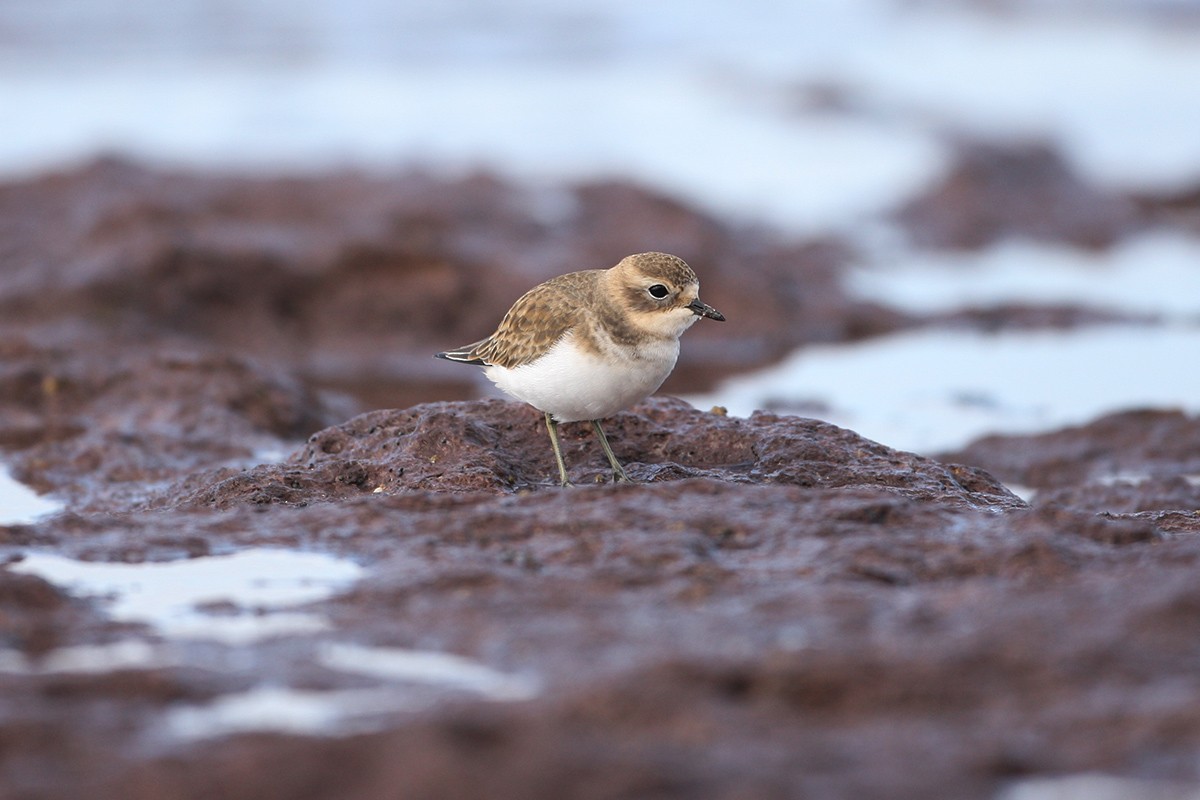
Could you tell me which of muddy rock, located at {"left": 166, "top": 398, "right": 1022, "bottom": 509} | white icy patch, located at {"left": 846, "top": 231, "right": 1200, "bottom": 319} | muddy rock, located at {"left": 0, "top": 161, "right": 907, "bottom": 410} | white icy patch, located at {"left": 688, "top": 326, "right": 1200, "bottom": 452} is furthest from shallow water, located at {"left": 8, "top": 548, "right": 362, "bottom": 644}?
white icy patch, located at {"left": 846, "top": 231, "right": 1200, "bottom": 319}

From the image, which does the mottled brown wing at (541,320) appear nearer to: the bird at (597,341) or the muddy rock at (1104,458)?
the bird at (597,341)

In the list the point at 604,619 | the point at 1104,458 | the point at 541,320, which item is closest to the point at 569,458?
the point at 541,320

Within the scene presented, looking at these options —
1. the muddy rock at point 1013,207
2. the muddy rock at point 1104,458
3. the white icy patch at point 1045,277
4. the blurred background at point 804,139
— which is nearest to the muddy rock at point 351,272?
the blurred background at point 804,139

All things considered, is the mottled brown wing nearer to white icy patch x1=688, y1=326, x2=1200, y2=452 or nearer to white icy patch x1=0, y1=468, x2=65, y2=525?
white icy patch x1=0, y1=468, x2=65, y2=525

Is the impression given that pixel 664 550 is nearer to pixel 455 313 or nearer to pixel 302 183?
pixel 455 313

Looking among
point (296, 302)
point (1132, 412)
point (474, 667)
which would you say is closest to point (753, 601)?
point (474, 667)

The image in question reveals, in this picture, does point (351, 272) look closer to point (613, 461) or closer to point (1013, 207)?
point (613, 461)
